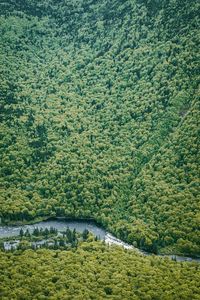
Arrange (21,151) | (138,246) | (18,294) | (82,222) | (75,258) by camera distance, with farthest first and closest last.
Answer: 1. (21,151)
2. (82,222)
3. (138,246)
4. (75,258)
5. (18,294)

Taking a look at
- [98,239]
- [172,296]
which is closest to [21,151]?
[98,239]

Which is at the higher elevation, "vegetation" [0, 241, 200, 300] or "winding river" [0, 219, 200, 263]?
"winding river" [0, 219, 200, 263]

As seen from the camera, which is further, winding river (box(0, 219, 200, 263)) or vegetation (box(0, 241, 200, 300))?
winding river (box(0, 219, 200, 263))

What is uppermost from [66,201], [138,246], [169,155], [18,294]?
[169,155]

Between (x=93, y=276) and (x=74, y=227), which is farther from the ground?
(x=74, y=227)

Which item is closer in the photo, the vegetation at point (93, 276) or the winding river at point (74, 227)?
the vegetation at point (93, 276)

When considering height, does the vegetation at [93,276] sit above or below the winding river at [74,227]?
below

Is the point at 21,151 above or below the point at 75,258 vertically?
above

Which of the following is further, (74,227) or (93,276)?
(74,227)

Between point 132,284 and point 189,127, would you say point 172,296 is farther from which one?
point 189,127

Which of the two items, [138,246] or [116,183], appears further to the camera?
[116,183]

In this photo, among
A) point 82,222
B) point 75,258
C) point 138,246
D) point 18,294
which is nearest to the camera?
point 18,294
